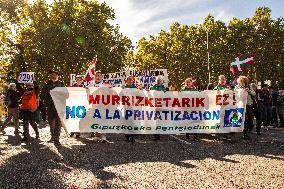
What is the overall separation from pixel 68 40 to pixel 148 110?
34021mm

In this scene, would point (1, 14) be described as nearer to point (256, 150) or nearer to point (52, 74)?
point (52, 74)

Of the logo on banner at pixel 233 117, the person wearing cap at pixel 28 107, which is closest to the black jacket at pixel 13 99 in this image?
the person wearing cap at pixel 28 107

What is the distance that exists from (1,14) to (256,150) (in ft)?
64.4

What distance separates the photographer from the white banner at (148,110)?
10609 millimetres

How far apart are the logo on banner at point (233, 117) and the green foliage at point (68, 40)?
32.8 metres

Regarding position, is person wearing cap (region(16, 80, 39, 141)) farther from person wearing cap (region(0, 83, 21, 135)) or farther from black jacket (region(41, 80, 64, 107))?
person wearing cap (region(0, 83, 21, 135))

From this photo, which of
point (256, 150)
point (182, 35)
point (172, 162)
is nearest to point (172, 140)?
point (256, 150)

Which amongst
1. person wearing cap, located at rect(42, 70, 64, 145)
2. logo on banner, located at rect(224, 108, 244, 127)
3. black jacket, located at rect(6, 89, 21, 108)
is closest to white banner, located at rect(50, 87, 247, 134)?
logo on banner, located at rect(224, 108, 244, 127)

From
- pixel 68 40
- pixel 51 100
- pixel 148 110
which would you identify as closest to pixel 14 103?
pixel 51 100

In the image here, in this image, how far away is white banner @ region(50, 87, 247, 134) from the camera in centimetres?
1061

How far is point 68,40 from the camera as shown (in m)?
43.3

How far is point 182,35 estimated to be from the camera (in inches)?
2527

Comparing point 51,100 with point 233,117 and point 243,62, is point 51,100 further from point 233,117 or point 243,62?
point 243,62

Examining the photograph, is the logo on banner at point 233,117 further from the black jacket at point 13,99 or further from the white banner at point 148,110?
the black jacket at point 13,99
